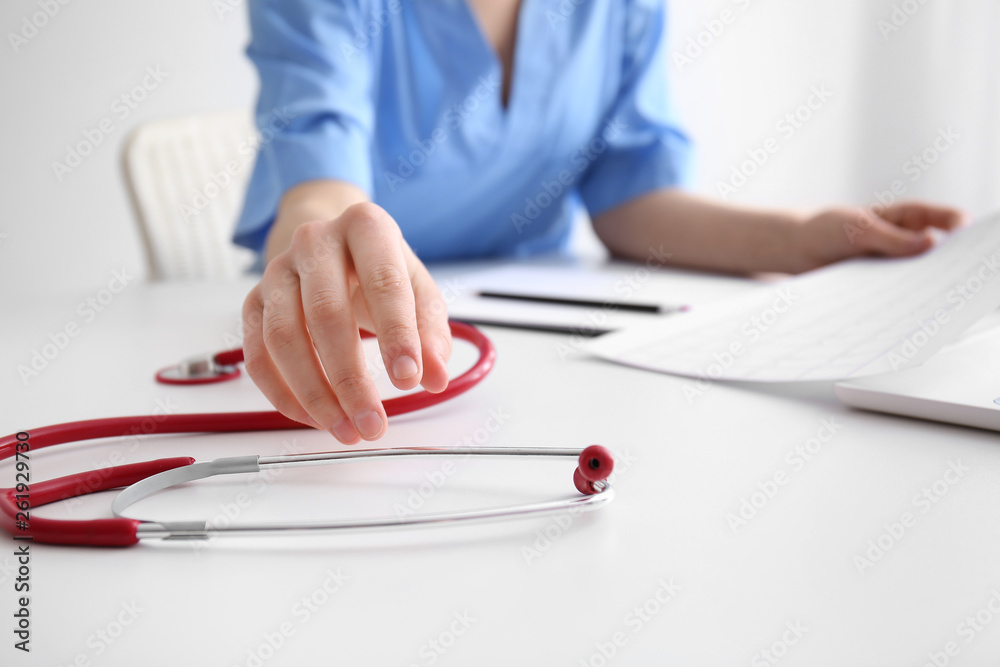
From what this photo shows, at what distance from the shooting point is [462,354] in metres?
0.61

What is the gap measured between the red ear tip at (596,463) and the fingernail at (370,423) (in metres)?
0.10

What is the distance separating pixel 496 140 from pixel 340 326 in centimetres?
60

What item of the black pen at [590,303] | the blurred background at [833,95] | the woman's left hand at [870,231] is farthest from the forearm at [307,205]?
the blurred background at [833,95]

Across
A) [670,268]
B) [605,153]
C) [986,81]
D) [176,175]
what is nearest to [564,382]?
[670,268]

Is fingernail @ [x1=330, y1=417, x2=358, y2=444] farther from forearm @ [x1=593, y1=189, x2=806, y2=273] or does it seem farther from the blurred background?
the blurred background

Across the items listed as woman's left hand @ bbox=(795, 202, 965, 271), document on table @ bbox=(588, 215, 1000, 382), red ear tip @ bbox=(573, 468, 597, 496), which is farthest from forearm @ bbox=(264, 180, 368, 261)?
woman's left hand @ bbox=(795, 202, 965, 271)

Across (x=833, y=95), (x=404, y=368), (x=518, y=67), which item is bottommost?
(x=833, y=95)

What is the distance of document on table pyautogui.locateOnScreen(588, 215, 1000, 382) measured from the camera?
1.59 ft

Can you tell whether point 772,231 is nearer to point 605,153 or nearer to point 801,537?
point 605,153

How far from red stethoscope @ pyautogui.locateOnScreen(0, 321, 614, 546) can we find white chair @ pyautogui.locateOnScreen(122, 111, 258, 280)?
851 mm

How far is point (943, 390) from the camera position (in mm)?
434

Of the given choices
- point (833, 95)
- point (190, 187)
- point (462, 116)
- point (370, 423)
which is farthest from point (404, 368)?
point (833, 95)

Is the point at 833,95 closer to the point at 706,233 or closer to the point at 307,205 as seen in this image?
the point at 706,233

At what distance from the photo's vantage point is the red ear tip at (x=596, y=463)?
1.08ft
